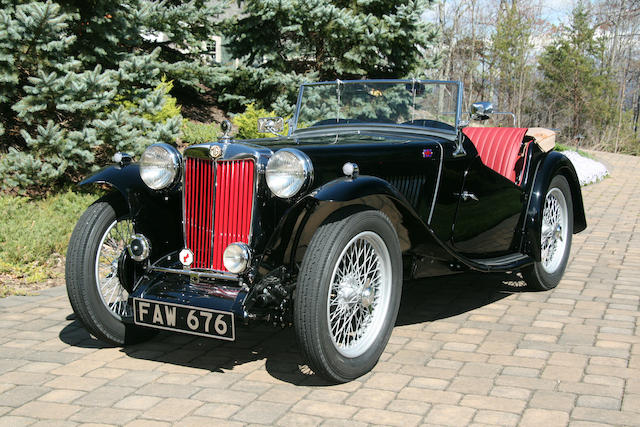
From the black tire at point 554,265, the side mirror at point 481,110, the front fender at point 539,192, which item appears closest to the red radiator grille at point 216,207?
the side mirror at point 481,110

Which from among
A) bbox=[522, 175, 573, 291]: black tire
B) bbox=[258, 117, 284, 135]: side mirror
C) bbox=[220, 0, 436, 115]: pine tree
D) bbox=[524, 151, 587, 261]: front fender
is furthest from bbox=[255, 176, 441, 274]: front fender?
bbox=[220, 0, 436, 115]: pine tree

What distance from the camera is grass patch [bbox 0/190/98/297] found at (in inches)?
207

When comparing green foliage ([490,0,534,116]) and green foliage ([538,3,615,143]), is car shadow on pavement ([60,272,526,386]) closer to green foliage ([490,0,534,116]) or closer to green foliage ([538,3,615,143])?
green foliage ([490,0,534,116])

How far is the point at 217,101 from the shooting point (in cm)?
1186

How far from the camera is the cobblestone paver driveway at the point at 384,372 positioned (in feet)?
9.84

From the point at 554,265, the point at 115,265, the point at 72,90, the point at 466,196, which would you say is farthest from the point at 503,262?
the point at 72,90

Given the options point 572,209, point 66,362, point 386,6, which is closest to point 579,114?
point 386,6

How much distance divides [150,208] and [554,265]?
3.26 m

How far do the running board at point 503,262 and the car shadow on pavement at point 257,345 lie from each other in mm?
383

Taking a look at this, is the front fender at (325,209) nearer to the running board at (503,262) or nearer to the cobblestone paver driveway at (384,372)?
the cobblestone paver driveway at (384,372)

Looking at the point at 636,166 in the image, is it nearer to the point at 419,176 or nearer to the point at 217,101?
the point at 217,101

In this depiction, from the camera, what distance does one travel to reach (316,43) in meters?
11.1

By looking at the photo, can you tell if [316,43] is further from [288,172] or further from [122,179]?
[288,172]

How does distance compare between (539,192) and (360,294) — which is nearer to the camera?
(360,294)
